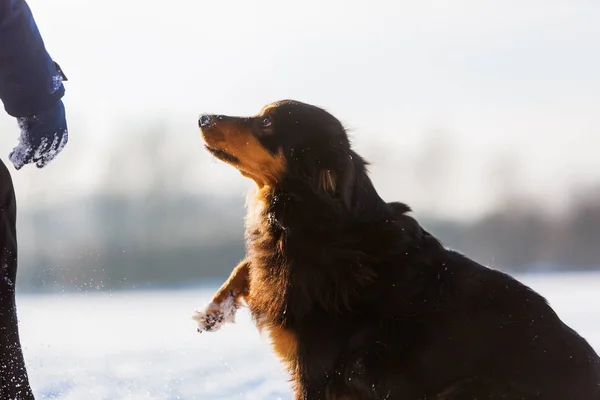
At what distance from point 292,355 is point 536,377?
1.11m

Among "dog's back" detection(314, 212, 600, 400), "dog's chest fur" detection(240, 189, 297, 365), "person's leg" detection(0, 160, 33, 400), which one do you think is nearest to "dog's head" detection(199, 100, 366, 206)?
"dog's chest fur" detection(240, 189, 297, 365)

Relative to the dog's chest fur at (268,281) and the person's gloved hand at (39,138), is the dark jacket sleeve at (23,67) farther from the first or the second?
the dog's chest fur at (268,281)

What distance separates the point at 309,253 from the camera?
3.31 metres

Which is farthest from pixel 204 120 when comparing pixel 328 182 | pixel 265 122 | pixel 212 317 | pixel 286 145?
pixel 212 317

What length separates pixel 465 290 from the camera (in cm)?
313

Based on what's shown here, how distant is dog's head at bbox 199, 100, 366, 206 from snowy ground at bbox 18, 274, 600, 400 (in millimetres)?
890

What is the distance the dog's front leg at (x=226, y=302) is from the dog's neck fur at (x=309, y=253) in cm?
21

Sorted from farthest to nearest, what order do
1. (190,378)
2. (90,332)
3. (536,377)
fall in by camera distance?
(90,332) < (190,378) < (536,377)

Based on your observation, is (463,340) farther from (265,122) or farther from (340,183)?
(265,122)

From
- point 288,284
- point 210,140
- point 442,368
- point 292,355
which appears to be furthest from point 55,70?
point 442,368

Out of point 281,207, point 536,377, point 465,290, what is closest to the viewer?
point 536,377

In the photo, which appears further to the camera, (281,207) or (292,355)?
(281,207)

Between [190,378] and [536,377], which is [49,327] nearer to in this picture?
[190,378]

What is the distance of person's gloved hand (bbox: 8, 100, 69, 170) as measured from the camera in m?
3.05
